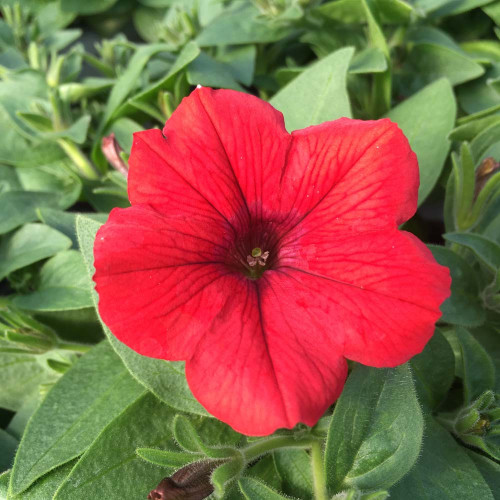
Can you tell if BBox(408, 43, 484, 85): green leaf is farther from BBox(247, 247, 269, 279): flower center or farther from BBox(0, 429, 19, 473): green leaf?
BBox(0, 429, 19, 473): green leaf

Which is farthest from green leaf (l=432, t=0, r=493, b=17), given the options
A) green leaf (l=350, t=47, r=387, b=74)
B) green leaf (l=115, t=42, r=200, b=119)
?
green leaf (l=115, t=42, r=200, b=119)

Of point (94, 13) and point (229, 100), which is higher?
point (229, 100)

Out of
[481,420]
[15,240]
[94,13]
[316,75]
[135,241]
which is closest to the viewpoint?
[135,241]

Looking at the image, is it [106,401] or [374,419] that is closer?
[374,419]

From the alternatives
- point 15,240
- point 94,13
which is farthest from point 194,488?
point 94,13

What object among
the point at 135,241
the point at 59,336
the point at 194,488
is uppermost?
the point at 135,241

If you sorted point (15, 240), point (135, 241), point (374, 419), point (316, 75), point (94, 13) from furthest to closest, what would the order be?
point (94, 13) → point (15, 240) → point (316, 75) → point (374, 419) → point (135, 241)

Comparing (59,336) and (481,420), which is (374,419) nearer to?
(481,420)

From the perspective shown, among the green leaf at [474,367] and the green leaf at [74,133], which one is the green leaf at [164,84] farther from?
the green leaf at [474,367]
